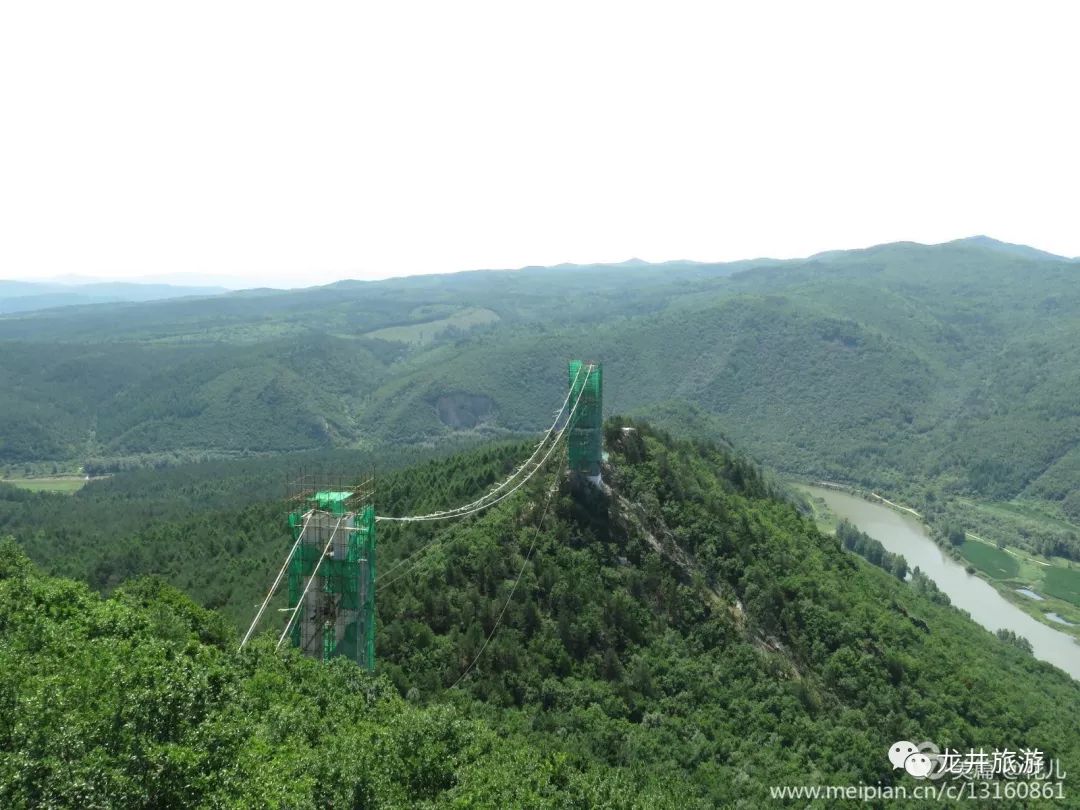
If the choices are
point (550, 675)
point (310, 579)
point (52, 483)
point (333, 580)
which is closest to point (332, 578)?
point (333, 580)

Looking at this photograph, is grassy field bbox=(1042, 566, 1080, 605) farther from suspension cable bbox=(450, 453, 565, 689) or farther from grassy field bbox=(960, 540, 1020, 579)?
suspension cable bbox=(450, 453, 565, 689)

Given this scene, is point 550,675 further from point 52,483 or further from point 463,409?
point 463,409

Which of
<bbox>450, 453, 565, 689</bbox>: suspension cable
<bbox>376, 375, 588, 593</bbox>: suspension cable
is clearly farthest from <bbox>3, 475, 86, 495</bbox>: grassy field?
<bbox>450, 453, 565, 689</bbox>: suspension cable

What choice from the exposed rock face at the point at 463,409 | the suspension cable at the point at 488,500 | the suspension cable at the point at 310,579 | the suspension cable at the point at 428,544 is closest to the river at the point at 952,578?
the suspension cable at the point at 428,544

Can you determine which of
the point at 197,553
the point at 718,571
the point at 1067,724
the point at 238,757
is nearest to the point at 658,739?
the point at 718,571

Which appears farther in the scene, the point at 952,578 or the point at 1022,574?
the point at 1022,574
